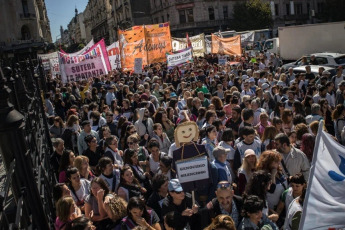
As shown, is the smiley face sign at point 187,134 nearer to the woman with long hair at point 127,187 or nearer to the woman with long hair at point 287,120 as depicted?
the woman with long hair at point 127,187

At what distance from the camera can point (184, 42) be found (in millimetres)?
19531

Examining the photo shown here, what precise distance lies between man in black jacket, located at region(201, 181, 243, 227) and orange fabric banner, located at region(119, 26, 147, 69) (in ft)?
34.0

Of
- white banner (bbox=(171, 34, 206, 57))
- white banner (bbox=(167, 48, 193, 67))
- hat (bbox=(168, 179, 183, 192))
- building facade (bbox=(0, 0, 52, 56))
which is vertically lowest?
hat (bbox=(168, 179, 183, 192))

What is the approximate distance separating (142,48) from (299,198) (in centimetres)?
1118

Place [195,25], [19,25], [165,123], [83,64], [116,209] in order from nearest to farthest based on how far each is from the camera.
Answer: [116,209] → [165,123] → [83,64] → [19,25] → [195,25]

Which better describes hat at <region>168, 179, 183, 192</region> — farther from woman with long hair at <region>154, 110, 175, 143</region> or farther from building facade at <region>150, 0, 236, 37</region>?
building facade at <region>150, 0, 236, 37</region>

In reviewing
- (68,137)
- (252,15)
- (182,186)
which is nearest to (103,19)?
(252,15)

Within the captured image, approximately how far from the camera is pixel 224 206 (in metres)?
3.95

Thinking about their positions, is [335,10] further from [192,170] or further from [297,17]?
[192,170]

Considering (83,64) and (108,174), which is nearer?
(108,174)

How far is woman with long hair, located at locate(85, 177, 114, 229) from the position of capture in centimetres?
416

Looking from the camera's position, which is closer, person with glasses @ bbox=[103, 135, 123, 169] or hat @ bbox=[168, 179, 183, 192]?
hat @ bbox=[168, 179, 183, 192]

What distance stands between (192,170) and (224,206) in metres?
0.61

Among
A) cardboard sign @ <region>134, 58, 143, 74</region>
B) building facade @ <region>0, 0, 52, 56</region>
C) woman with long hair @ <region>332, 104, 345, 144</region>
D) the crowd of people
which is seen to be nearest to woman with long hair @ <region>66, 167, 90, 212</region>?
the crowd of people
